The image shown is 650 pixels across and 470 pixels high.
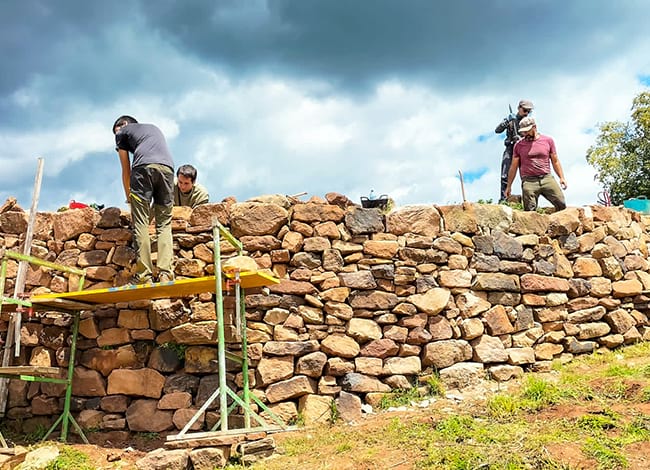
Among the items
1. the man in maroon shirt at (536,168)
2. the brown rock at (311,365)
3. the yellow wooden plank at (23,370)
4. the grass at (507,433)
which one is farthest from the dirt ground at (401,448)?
the man in maroon shirt at (536,168)

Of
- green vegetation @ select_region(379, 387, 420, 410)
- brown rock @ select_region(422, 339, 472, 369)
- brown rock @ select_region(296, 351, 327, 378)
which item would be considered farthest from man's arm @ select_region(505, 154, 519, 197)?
brown rock @ select_region(296, 351, 327, 378)

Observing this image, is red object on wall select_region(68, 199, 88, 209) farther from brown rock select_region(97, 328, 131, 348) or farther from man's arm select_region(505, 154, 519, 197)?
man's arm select_region(505, 154, 519, 197)

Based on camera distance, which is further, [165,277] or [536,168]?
[536,168]

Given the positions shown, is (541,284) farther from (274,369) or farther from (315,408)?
(274,369)

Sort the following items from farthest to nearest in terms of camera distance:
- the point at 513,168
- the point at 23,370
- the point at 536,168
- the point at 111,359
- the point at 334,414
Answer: the point at 513,168 < the point at 536,168 < the point at 111,359 < the point at 334,414 < the point at 23,370

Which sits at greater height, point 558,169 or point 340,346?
point 558,169

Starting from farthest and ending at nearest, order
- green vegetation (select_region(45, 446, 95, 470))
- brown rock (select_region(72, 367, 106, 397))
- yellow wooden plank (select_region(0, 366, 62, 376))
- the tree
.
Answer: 1. the tree
2. brown rock (select_region(72, 367, 106, 397))
3. yellow wooden plank (select_region(0, 366, 62, 376))
4. green vegetation (select_region(45, 446, 95, 470))

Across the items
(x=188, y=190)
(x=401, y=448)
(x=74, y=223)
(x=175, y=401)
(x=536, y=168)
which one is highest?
(x=536, y=168)

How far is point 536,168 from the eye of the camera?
6.78 m

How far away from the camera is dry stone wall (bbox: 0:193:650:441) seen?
5168 mm

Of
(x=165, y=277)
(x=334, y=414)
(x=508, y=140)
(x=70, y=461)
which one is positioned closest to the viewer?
(x=70, y=461)

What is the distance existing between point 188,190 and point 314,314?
5.94 feet

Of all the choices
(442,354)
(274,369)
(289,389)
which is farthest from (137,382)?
(442,354)

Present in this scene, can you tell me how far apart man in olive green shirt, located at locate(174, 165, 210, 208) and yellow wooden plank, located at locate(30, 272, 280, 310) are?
109 cm
